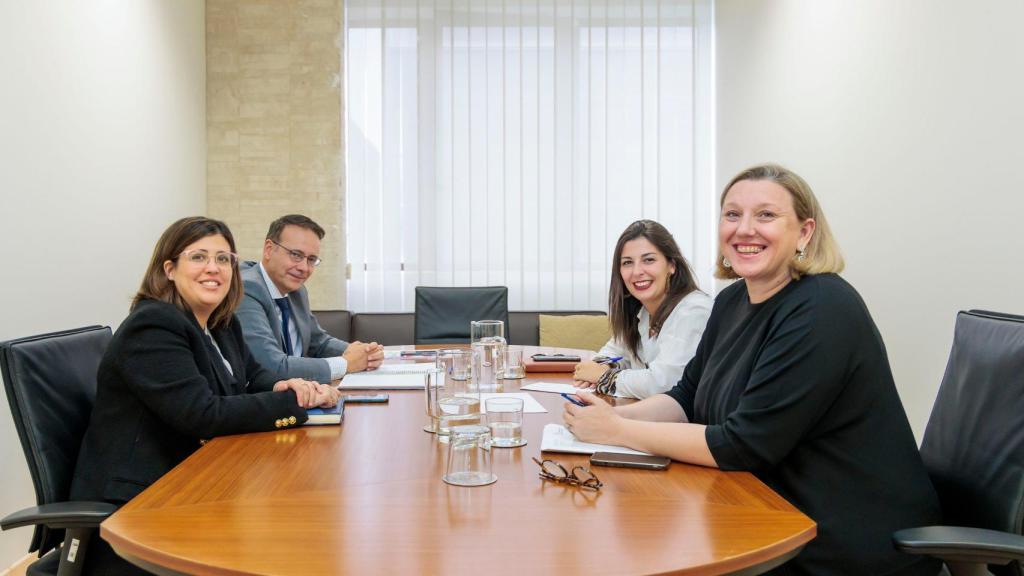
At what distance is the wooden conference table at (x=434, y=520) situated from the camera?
0.97 meters

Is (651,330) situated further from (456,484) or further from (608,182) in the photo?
(608,182)

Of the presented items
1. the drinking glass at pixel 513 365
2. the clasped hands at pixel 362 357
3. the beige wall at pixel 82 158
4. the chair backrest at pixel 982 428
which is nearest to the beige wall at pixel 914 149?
the chair backrest at pixel 982 428

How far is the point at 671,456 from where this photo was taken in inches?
57.7

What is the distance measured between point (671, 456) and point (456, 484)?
0.46m

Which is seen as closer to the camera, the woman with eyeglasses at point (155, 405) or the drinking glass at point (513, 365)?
the woman with eyeglasses at point (155, 405)

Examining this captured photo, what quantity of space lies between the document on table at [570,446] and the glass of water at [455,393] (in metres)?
0.19

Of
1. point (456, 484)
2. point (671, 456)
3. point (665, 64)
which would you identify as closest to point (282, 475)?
point (456, 484)

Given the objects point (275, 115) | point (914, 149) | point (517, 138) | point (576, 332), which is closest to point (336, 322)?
point (275, 115)

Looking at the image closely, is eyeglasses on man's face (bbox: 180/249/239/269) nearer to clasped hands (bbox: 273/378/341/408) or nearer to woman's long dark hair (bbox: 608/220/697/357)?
clasped hands (bbox: 273/378/341/408)

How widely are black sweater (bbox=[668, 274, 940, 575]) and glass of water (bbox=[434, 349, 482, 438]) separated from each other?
547mm

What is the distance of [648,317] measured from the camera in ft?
9.64

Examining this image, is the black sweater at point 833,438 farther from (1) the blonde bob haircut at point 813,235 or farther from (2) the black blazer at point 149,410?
(2) the black blazer at point 149,410

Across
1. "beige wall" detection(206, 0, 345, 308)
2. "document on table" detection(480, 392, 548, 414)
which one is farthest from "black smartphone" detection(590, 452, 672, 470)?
"beige wall" detection(206, 0, 345, 308)

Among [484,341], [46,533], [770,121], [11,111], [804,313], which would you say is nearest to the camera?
[804,313]
